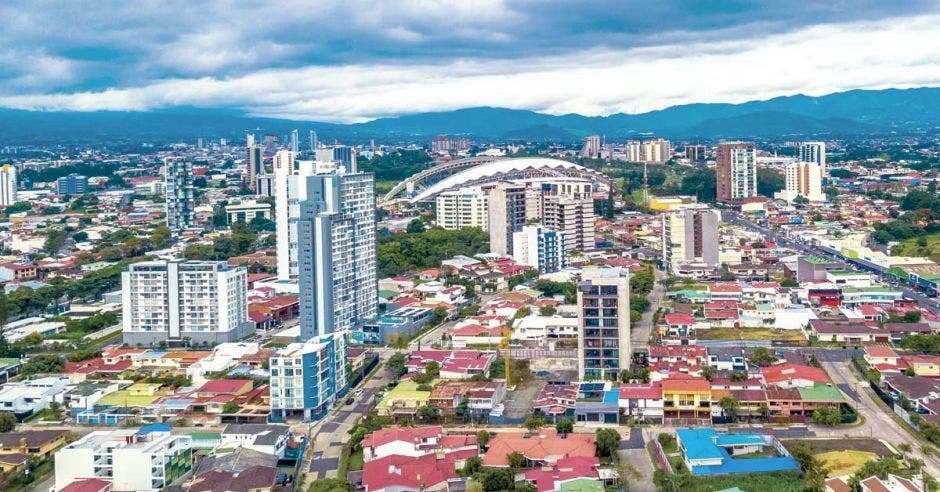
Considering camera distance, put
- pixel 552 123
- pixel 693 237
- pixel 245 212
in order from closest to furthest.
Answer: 1. pixel 693 237
2. pixel 245 212
3. pixel 552 123

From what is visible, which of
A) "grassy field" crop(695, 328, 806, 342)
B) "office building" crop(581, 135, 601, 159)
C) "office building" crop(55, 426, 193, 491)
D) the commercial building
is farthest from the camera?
"office building" crop(581, 135, 601, 159)

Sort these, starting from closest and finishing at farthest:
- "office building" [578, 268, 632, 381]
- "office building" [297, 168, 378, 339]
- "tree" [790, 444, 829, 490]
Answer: "tree" [790, 444, 829, 490] → "office building" [578, 268, 632, 381] → "office building" [297, 168, 378, 339]

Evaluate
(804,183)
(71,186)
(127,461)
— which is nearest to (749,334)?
(127,461)

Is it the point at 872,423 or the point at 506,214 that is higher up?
the point at 506,214

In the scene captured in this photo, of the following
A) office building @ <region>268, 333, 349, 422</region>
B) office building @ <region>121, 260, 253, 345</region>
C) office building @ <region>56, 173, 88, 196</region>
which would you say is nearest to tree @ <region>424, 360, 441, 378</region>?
office building @ <region>268, 333, 349, 422</region>

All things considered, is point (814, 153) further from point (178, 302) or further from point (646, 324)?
point (178, 302)

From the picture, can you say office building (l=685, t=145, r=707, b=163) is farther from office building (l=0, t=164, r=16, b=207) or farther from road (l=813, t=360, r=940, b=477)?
road (l=813, t=360, r=940, b=477)

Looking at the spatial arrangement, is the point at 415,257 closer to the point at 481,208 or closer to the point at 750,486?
the point at 481,208

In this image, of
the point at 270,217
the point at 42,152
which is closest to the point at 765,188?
the point at 270,217
